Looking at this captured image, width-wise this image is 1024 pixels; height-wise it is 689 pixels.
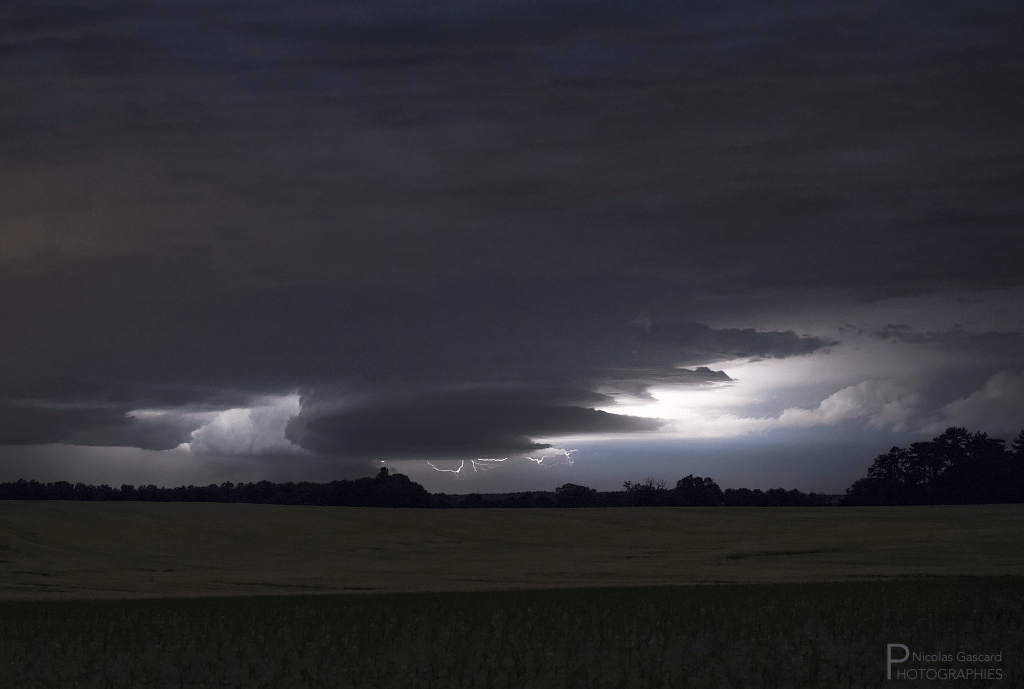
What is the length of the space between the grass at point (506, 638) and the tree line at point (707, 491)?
7571cm

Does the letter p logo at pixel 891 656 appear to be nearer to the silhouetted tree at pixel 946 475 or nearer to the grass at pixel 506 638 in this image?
the grass at pixel 506 638

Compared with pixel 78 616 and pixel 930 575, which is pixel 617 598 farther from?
pixel 930 575

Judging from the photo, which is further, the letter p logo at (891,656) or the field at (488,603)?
the field at (488,603)

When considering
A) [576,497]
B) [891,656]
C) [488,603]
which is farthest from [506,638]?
[576,497]

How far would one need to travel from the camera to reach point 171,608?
79.1 ft

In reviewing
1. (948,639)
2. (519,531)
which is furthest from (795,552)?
(948,639)

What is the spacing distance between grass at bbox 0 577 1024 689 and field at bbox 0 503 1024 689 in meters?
0.08

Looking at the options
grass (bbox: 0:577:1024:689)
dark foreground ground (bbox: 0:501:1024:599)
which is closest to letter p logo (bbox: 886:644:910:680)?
grass (bbox: 0:577:1024:689)

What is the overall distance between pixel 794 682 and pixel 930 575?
24.7 metres

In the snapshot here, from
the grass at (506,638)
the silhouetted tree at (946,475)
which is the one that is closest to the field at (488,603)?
the grass at (506,638)

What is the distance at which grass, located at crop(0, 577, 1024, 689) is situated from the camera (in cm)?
1492

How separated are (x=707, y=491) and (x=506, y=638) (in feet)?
308

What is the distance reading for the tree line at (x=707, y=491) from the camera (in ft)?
324

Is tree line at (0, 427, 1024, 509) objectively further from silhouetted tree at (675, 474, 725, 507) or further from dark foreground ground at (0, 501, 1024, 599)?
dark foreground ground at (0, 501, 1024, 599)
